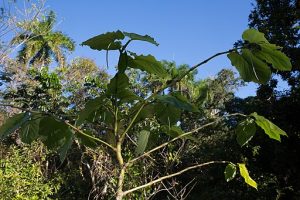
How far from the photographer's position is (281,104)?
972cm

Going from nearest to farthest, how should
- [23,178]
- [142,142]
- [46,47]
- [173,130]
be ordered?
1. [142,142]
2. [173,130]
3. [23,178]
4. [46,47]

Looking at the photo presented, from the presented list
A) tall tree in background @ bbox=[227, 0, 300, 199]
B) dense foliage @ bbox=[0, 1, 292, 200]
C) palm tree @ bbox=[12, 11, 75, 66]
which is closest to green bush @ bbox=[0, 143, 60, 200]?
dense foliage @ bbox=[0, 1, 292, 200]

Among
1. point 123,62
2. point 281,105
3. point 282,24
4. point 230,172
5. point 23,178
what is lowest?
point 230,172

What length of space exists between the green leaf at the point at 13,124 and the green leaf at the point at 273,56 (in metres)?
0.40

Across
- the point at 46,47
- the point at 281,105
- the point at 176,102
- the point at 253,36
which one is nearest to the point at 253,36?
the point at 253,36

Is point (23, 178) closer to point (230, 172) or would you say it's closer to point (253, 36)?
point (230, 172)

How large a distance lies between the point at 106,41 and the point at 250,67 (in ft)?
0.81

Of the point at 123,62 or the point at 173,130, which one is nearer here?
the point at 123,62

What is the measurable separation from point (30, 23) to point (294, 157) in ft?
25.3

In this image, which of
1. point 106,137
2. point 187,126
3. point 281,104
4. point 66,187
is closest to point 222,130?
point 187,126

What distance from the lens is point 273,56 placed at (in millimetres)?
704

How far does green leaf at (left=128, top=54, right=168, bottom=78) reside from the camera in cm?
69

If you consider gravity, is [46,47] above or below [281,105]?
above

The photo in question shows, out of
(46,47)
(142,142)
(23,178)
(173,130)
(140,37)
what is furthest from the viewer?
(46,47)
